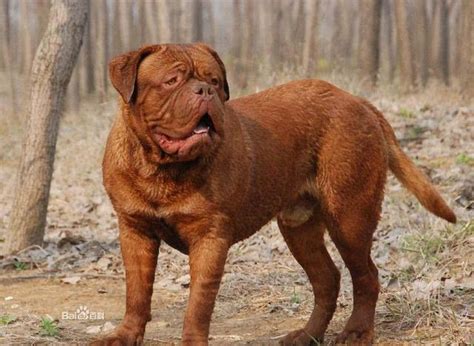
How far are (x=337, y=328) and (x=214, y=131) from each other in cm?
212

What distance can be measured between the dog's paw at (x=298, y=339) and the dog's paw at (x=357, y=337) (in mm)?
196

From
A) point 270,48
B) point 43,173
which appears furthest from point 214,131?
point 270,48

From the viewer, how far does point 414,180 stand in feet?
18.5

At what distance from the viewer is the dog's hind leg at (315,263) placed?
5.51 metres

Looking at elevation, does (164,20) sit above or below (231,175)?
below

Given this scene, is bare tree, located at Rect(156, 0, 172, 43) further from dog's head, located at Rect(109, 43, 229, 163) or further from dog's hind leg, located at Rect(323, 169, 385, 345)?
dog's head, located at Rect(109, 43, 229, 163)

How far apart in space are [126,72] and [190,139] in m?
0.48

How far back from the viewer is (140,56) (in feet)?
14.6

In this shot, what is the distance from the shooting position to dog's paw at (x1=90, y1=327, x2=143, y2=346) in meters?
4.73

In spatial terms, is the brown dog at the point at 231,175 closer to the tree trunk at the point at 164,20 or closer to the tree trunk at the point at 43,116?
the tree trunk at the point at 43,116

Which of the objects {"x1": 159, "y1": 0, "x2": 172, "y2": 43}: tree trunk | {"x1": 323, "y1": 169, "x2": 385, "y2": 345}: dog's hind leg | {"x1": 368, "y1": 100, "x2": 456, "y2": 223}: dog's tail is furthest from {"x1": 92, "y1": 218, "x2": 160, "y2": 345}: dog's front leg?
{"x1": 159, "y1": 0, "x2": 172, "y2": 43}: tree trunk

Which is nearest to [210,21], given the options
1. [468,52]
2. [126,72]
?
[468,52]

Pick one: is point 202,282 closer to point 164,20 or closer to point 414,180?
point 414,180

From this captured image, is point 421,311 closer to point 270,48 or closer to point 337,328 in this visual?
point 337,328
